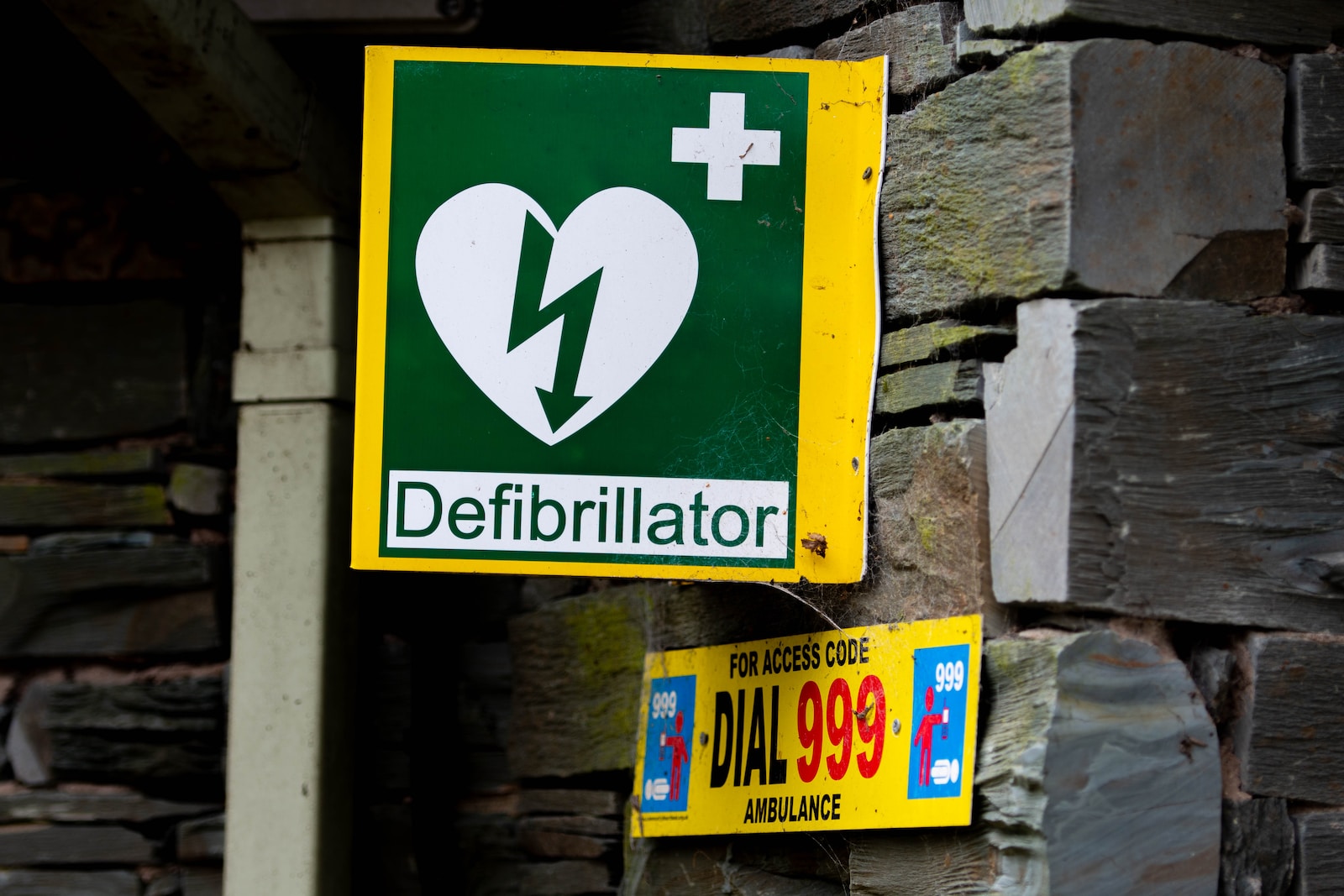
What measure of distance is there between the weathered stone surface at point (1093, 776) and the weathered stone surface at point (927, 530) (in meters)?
0.16

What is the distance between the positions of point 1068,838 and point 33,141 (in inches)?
127

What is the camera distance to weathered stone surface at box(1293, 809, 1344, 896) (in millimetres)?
2238

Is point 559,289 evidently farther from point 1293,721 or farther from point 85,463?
point 85,463

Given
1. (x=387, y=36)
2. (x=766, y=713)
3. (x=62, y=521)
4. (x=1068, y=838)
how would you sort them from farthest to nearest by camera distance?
1. (x=62, y=521)
2. (x=387, y=36)
3. (x=766, y=713)
4. (x=1068, y=838)

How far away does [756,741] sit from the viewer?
2.72m

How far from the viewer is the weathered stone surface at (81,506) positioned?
3.79 metres

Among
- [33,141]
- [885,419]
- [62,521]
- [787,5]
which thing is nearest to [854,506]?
[885,419]

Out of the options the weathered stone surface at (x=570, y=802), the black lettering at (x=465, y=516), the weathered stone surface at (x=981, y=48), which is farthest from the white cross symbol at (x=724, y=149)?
the weathered stone surface at (x=570, y=802)

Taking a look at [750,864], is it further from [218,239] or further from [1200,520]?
[218,239]

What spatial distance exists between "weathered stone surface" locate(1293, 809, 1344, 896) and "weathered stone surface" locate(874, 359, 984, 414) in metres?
0.81

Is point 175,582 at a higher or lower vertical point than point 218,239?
lower

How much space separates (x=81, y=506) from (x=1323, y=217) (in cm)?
296

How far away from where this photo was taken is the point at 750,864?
284 centimetres

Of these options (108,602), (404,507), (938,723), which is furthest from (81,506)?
(938,723)
